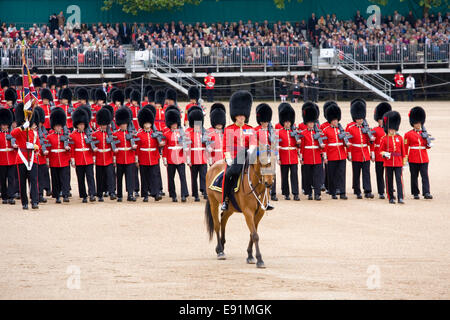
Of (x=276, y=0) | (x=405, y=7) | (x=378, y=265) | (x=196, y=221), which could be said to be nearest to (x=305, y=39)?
(x=276, y=0)

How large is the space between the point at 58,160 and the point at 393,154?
5332 mm

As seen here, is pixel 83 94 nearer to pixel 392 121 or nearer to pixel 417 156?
pixel 392 121

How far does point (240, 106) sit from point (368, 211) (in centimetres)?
316

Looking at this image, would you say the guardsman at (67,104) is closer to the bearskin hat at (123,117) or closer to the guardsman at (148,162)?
the bearskin hat at (123,117)

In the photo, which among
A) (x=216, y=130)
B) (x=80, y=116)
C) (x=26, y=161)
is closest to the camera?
(x=26, y=161)

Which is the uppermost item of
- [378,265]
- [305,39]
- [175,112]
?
[305,39]

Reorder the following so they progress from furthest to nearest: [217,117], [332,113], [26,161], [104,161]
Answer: [332,113] → [104,161] → [217,117] → [26,161]

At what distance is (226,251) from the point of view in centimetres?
923

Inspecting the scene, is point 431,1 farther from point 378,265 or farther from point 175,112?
point 378,265

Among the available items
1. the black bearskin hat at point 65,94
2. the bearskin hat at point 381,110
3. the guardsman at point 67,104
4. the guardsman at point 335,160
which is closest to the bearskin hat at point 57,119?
the guardsman at point 67,104

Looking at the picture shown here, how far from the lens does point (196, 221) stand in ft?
37.1

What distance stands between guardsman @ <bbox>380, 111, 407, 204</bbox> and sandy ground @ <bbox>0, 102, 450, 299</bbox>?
28 centimetres

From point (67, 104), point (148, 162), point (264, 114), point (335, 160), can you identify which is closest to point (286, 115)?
point (264, 114)

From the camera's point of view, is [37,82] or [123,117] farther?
[37,82]
